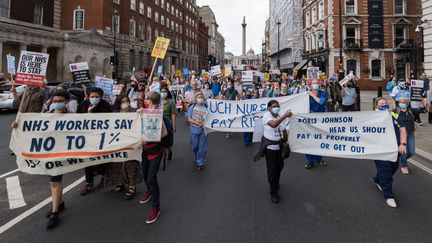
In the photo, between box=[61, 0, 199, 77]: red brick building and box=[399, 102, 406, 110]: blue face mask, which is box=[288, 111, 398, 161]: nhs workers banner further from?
box=[61, 0, 199, 77]: red brick building

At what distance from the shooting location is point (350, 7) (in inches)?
1352

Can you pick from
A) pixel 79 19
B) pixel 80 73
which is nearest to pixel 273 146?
pixel 80 73

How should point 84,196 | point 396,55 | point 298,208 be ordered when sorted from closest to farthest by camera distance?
point 298,208
point 84,196
point 396,55

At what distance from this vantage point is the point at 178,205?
4492mm

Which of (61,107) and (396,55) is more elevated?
(396,55)

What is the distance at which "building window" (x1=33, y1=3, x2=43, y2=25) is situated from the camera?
33750 millimetres

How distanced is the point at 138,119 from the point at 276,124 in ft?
6.87

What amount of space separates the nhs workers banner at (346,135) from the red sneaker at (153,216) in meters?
2.77

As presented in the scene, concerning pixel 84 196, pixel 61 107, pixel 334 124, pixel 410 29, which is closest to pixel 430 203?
pixel 334 124

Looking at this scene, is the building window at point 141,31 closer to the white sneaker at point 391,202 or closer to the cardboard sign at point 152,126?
the cardboard sign at point 152,126

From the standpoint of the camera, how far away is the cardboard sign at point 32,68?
257 inches

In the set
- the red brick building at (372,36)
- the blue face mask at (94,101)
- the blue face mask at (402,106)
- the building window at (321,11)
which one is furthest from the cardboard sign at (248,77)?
the building window at (321,11)

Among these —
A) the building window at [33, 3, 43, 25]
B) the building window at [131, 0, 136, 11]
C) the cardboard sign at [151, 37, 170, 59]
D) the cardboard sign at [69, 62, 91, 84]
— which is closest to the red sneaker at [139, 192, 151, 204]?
the cardboard sign at [69, 62, 91, 84]

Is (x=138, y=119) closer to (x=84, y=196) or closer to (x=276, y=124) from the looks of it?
(x=84, y=196)
